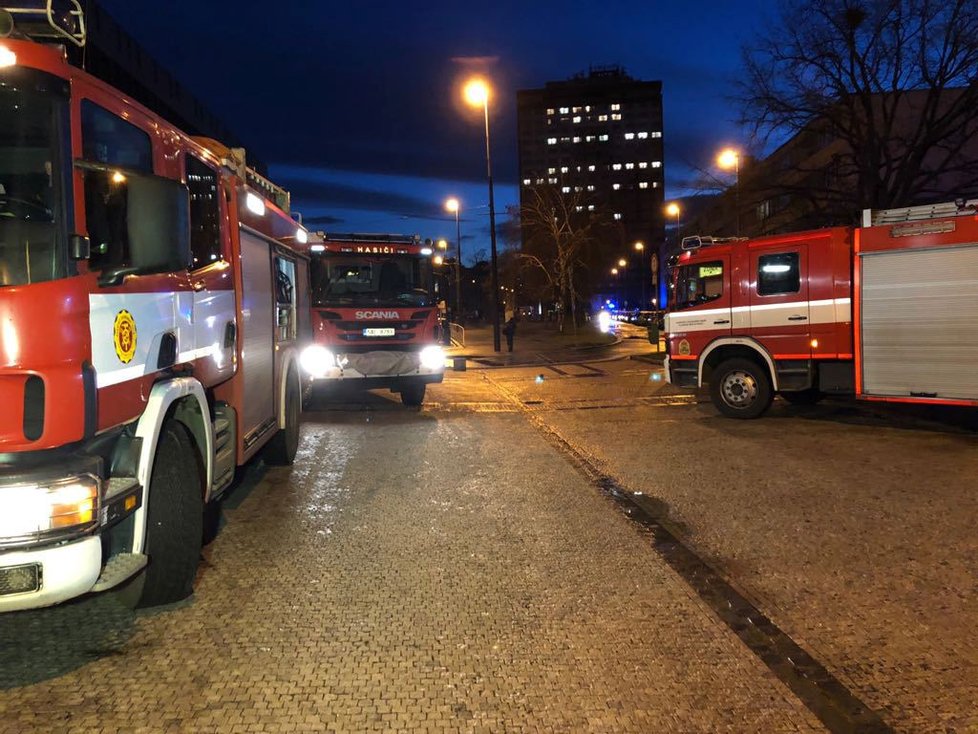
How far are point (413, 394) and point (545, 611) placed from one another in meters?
9.23

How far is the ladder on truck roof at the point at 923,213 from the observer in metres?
9.31

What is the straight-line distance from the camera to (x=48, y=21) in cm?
350

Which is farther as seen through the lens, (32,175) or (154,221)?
(154,221)

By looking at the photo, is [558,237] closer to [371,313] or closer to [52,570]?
[371,313]

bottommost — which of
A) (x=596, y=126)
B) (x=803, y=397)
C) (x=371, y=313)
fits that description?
(x=803, y=397)

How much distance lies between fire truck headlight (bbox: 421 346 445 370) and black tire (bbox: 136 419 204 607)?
26.0 ft

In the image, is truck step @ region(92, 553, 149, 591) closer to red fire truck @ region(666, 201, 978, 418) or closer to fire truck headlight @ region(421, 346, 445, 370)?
fire truck headlight @ region(421, 346, 445, 370)

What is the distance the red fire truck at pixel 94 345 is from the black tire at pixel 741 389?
8429mm

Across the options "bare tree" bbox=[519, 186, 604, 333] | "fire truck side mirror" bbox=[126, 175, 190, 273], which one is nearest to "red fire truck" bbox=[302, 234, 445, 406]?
"fire truck side mirror" bbox=[126, 175, 190, 273]

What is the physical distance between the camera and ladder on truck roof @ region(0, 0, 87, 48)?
351 centimetres

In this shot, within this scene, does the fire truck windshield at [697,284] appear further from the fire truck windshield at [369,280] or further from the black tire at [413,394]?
the black tire at [413,394]

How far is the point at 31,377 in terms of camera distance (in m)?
3.15

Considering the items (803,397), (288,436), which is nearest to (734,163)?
(803,397)

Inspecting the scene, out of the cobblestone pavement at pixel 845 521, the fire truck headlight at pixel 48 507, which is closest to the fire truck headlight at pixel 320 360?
the cobblestone pavement at pixel 845 521
